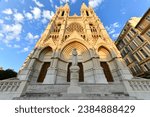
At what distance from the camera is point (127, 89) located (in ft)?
32.0

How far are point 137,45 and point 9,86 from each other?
24311mm

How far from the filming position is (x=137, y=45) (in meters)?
22.1

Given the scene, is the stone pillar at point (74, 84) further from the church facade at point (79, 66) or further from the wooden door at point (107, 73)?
the wooden door at point (107, 73)

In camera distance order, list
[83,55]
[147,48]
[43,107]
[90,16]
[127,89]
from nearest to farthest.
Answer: [43,107]
[127,89]
[83,55]
[147,48]
[90,16]

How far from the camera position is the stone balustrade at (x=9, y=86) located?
972cm

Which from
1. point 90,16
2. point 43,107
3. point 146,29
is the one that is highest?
point 90,16

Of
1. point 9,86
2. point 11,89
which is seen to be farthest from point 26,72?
point 11,89

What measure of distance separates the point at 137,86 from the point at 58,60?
33.0 ft

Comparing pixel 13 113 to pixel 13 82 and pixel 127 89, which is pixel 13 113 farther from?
pixel 127 89

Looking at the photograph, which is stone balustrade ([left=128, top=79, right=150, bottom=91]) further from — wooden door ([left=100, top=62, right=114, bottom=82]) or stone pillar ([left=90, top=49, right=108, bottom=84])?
wooden door ([left=100, top=62, right=114, bottom=82])

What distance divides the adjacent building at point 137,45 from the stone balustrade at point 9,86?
1922 centimetres

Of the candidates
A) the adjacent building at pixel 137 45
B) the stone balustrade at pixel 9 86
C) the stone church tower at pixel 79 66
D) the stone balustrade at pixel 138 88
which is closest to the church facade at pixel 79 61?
the stone church tower at pixel 79 66

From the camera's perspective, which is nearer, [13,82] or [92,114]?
[92,114]

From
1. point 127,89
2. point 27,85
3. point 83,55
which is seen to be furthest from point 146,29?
point 27,85
